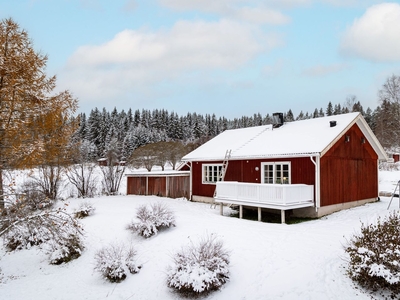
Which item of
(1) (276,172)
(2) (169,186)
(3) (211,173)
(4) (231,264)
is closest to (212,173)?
(3) (211,173)

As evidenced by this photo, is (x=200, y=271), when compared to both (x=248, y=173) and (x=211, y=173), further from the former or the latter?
(x=211, y=173)

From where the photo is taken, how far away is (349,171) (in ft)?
48.5

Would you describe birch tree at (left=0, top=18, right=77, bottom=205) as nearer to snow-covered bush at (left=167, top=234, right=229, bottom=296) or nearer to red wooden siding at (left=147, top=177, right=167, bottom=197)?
snow-covered bush at (left=167, top=234, right=229, bottom=296)

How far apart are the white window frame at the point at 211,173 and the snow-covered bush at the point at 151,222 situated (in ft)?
20.4

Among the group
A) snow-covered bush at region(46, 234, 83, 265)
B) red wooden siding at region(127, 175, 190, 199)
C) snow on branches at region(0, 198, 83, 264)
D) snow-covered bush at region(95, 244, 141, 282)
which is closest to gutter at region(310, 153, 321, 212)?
snow-covered bush at region(95, 244, 141, 282)

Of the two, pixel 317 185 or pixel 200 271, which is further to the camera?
pixel 317 185

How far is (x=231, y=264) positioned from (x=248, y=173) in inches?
317

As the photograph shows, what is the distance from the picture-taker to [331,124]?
14.7 m

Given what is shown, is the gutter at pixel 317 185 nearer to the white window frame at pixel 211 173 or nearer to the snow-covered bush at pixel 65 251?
the white window frame at pixel 211 173

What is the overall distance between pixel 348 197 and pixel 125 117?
205ft

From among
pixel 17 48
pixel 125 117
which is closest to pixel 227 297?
pixel 17 48

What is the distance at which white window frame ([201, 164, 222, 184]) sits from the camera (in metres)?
17.2

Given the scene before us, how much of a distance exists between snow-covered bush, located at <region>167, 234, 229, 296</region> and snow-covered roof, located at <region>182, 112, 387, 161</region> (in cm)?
707

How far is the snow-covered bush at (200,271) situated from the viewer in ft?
22.9
